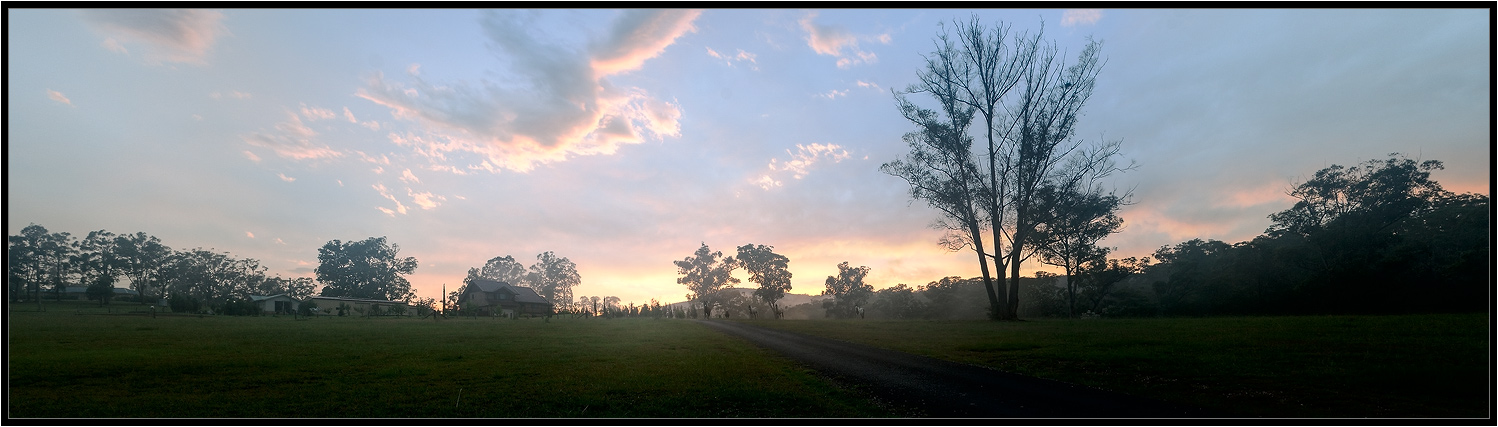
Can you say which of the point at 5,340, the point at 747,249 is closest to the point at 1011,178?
the point at 5,340

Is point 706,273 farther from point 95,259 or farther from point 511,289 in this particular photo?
point 95,259

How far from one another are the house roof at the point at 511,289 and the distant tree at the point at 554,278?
13.4 metres

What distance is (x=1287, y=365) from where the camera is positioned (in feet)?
34.9

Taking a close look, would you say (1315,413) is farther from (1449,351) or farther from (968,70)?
(968,70)

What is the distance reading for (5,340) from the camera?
29.1ft

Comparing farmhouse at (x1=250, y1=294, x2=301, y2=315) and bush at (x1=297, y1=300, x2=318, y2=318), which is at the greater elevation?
bush at (x1=297, y1=300, x2=318, y2=318)

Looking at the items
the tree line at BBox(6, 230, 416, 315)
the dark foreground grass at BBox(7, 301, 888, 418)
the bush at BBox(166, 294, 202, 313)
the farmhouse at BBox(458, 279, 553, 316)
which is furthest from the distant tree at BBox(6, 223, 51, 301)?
the dark foreground grass at BBox(7, 301, 888, 418)

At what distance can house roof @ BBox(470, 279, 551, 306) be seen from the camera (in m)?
89.8

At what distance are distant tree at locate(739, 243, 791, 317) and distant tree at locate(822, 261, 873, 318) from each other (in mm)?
7570

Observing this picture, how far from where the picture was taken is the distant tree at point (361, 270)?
8981 cm

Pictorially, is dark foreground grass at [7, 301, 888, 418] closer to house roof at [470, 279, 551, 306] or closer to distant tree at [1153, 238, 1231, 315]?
distant tree at [1153, 238, 1231, 315]

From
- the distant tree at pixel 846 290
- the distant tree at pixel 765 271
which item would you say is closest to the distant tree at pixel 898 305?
the distant tree at pixel 846 290

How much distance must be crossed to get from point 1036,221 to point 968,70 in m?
9.16

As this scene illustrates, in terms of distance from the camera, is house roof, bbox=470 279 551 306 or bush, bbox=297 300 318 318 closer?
bush, bbox=297 300 318 318
